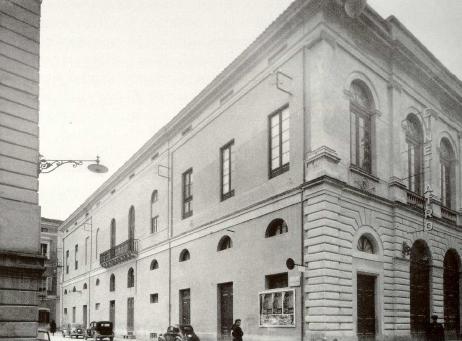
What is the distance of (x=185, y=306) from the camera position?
27906 mm

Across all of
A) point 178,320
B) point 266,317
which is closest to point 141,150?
point 178,320

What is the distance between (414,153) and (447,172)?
3720 millimetres

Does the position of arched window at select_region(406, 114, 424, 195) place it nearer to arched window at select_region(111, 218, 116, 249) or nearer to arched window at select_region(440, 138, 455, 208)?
arched window at select_region(440, 138, 455, 208)

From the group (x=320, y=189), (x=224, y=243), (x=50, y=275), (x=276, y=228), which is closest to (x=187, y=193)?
(x=224, y=243)

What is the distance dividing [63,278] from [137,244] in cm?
2350

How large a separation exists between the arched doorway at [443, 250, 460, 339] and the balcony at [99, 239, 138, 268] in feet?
60.6

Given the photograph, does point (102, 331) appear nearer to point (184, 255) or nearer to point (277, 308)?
point (184, 255)

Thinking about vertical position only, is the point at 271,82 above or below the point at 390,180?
above

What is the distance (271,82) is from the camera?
22188mm

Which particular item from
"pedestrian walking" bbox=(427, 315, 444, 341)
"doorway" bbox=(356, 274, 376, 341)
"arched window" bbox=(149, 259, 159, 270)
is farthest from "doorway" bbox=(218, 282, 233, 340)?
"arched window" bbox=(149, 259, 159, 270)

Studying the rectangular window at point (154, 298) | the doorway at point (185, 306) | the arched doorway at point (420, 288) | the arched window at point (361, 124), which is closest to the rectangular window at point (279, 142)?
the arched window at point (361, 124)

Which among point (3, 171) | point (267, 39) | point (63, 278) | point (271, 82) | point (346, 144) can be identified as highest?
point (267, 39)

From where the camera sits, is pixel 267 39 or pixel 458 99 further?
pixel 458 99

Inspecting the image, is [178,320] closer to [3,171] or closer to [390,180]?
[390,180]
